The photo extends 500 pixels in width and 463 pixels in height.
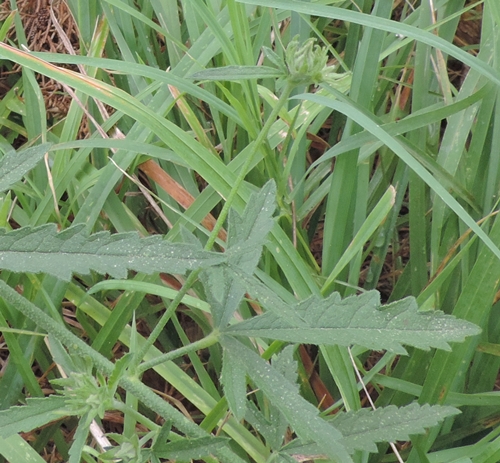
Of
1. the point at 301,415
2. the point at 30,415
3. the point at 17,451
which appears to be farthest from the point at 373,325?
the point at 17,451

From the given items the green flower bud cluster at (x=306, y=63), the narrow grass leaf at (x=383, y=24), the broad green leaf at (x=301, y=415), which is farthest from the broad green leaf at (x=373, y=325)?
the narrow grass leaf at (x=383, y=24)

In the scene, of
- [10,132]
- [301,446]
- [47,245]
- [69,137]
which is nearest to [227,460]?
[301,446]

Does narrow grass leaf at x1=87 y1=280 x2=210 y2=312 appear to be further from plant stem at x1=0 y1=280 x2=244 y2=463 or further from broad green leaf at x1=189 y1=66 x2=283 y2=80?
broad green leaf at x1=189 y1=66 x2=283 y2=80

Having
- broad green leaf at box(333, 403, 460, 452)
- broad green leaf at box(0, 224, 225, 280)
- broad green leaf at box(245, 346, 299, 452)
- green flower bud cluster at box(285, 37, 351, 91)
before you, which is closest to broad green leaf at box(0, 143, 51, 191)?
broad green leaf at box(0, 224, 225, 280)

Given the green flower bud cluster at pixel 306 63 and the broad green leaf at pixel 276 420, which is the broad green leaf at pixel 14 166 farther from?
the broad green leaf at pixel 276 420

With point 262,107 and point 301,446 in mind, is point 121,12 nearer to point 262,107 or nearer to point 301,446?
point 262,107

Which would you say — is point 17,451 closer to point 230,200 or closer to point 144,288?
point 144,288
